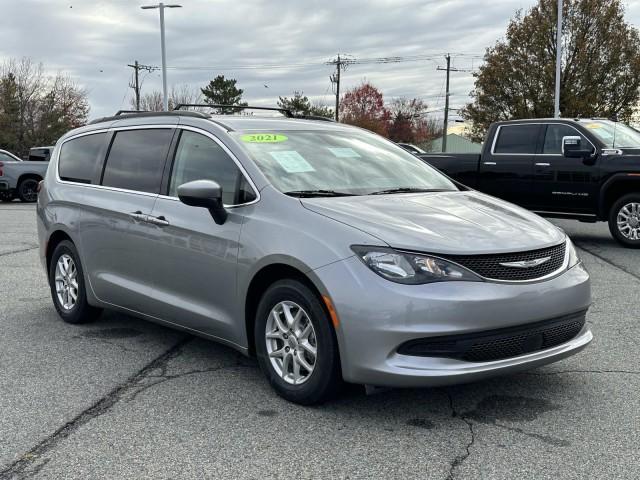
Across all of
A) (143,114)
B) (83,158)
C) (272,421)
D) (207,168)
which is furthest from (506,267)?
(83,158)

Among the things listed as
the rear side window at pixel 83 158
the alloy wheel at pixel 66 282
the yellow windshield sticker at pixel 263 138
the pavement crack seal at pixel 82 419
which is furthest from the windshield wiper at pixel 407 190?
the alloy wheel at pixel 66 282

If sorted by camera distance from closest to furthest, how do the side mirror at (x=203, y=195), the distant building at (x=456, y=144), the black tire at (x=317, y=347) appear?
the black tire at (x=317, y=347), the side mirror at (x=203, y=195), the distant building at (x=456, y=144)

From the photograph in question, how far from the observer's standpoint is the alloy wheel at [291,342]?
3.91 meters

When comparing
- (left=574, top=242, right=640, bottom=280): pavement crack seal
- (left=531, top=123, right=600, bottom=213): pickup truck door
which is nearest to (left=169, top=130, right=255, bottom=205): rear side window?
(left=574, top=242, right=640, bottom=280): pavement crack seal

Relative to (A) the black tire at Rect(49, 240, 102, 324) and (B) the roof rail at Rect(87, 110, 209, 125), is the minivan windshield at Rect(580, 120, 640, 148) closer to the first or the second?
(B) the roof rail at Rect(87, 110, 209, 125)

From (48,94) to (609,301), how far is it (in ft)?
149

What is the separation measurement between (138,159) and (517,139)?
7583 mm

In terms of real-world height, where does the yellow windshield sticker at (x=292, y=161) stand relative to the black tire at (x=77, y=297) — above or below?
above

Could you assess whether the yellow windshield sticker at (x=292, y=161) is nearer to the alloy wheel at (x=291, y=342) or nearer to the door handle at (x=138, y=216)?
the alloy wheel at (x=291, y=342)

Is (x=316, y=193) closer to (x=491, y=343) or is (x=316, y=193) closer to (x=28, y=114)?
(x=491, y=343)

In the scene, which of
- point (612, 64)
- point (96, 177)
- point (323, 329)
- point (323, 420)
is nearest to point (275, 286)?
point (323, 329)

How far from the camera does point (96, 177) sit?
5.76 meters

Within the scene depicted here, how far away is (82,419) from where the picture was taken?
384cm

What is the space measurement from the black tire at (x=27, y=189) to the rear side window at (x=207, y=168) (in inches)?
726
